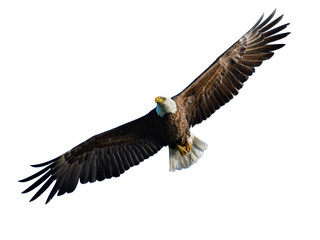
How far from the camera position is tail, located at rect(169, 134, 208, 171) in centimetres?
948

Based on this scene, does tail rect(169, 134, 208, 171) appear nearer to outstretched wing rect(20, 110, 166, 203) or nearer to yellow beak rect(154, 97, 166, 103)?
outstretched wing rect(20, 110, 166, 203)

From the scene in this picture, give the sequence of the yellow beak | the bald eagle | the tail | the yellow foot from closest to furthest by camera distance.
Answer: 1. the yellow beak
2. the bald eagle
3. the yellow foot
4. the tail

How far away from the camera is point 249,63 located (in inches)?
348

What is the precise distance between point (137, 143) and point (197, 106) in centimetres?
124

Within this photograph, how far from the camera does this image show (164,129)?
8.66 meters

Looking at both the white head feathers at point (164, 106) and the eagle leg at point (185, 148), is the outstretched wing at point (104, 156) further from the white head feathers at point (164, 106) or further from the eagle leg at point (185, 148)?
the white head feathers at point (164, 106)

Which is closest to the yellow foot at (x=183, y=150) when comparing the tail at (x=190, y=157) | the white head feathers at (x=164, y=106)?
the tail at (x=190, y=157)

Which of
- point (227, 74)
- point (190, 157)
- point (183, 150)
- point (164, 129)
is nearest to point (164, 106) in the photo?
point (164, 129)

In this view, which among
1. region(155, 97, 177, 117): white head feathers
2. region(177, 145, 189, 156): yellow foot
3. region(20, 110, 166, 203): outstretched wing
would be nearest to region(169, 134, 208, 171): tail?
region(177, 145, 189, 156): yellow foot

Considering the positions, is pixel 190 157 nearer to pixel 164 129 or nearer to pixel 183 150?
pixel 183 150

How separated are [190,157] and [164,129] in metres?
1.12

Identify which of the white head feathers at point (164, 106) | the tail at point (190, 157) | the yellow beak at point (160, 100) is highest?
the yellow beak at point (160, 100)

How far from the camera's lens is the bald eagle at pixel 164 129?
8797mm

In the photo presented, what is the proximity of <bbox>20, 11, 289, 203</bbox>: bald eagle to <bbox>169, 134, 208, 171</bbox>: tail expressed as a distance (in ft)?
0.94
